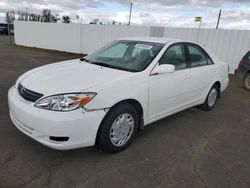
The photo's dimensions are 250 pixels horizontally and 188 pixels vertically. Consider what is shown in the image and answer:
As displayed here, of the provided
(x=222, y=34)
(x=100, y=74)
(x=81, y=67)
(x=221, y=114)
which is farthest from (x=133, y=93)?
(x=222, y=34)

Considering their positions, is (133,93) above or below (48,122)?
above

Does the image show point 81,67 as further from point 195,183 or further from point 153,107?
point 195,183

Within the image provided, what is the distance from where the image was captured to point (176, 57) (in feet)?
12.3

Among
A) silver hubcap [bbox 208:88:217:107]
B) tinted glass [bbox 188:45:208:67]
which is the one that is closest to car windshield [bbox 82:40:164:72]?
tinted glass [bbox 188:45:208:67]

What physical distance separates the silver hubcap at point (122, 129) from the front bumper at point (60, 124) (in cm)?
30

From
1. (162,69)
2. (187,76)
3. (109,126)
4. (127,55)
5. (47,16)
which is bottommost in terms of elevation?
(109,126)

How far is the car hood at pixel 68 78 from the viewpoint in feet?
8.34

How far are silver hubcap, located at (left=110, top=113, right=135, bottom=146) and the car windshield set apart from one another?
0.71m

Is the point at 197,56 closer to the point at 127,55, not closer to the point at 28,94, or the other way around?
the point at 127,55

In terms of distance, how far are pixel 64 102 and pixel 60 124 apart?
25 centimetres

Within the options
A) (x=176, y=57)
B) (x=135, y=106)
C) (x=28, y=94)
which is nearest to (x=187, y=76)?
(x=176, y=57)

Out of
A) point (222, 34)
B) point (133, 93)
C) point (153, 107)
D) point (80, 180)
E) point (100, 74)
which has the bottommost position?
point (80, 180)

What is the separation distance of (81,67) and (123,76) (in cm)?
81

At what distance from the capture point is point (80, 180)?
93.0 inches
